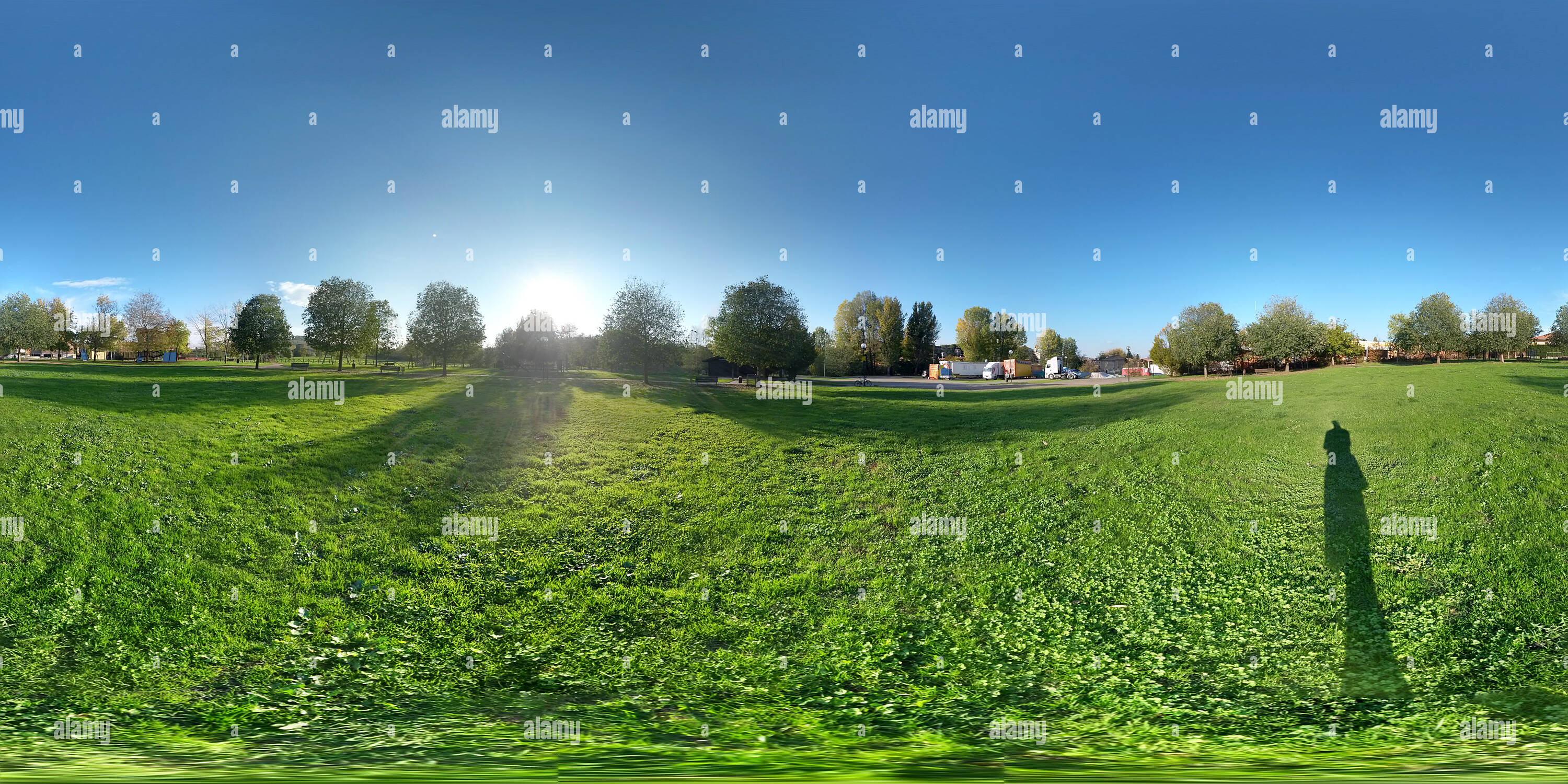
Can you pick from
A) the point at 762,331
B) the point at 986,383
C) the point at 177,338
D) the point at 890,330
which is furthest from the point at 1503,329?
the point at 177,338

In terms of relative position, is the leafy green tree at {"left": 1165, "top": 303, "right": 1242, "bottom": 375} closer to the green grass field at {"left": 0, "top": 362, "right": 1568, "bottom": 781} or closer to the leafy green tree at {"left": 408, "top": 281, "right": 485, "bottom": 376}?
the green grass field at {"left": 0, "top": 362, "right": 1568, "bottom": 781}

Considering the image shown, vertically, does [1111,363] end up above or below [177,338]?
below

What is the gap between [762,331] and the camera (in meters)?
16.3

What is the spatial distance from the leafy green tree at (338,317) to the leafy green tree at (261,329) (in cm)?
68

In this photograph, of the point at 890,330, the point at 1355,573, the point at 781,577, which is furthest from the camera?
the point at 890,330

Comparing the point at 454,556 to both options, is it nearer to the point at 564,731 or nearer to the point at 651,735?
the point at 564,731

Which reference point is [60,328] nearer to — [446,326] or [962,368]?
[446,326]

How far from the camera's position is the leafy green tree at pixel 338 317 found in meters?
15.4

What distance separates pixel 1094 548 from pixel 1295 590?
313 cm

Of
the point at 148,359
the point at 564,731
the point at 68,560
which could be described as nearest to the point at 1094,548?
the point at 564,731

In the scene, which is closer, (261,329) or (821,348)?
(261,329)

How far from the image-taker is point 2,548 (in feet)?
31.3

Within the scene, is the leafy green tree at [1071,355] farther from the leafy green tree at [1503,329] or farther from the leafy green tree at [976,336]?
the leafy green tree at [1503,329]

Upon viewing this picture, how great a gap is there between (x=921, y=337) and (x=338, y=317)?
1645 centimetres
